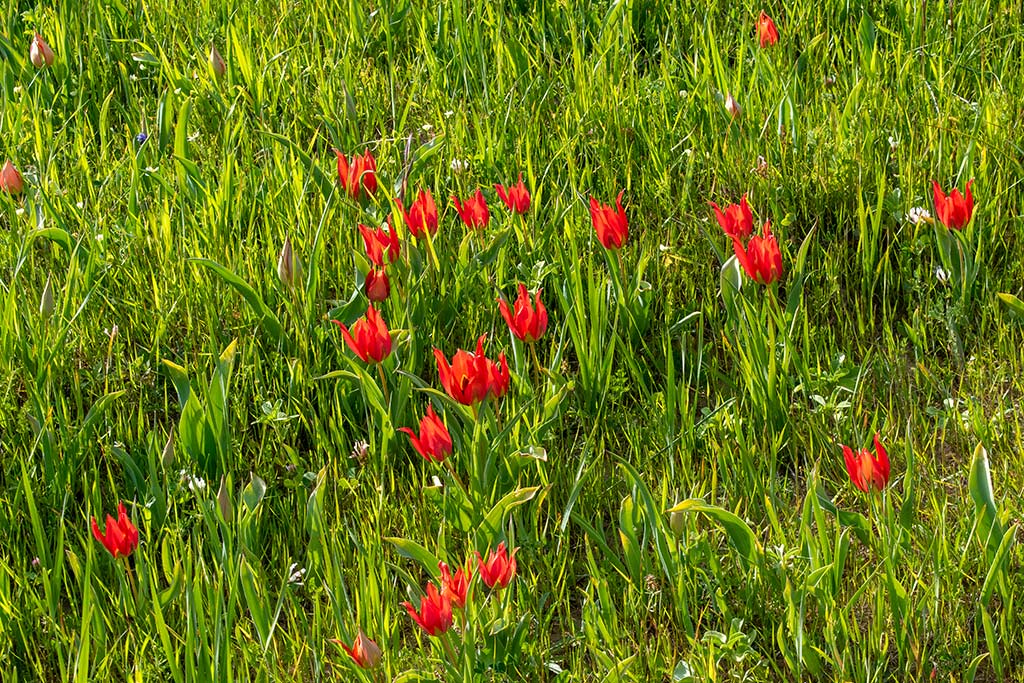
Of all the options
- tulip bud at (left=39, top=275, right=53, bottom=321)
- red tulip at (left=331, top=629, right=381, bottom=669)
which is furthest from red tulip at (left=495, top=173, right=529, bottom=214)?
red tulip at (left=331, top=629, right=381, bottom=669)

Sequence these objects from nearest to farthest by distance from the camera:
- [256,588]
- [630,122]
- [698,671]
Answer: [698,671]
[256,588]
[630,122]

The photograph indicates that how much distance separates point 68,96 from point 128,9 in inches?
18.1

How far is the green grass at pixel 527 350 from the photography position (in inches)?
65.6

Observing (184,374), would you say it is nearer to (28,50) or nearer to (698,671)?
(698,671)

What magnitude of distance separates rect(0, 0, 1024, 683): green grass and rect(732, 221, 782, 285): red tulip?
7 cm

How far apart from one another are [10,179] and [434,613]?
1.53 m

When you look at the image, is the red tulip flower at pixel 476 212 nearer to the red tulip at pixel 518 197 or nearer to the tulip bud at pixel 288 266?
the red tulip at pixel 518 197

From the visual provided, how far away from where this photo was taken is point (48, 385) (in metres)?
2.06

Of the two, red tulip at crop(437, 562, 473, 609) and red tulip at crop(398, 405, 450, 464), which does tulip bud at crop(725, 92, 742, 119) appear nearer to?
red tulip at crop(398, 405, 450, 464)

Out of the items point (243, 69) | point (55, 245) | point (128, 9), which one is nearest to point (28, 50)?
point (128, 9)

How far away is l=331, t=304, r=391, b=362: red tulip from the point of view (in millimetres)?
1840

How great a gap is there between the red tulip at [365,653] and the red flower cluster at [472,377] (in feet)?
1.27

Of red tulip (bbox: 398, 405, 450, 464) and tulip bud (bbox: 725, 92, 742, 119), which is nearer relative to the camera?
red tulip (bbox: 398, 405, 450, 464)

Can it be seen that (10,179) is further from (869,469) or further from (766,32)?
(869,469)
